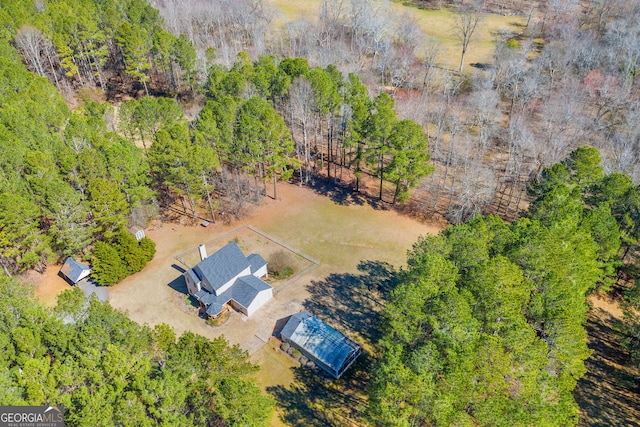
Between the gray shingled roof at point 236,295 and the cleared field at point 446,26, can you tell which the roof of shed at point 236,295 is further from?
the cleared field at point 446,26

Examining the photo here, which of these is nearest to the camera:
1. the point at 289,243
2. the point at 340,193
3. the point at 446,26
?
the point at 289,243

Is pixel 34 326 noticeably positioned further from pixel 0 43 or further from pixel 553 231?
pixel 0 43

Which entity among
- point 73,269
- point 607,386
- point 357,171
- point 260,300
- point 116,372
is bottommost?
point 607,386

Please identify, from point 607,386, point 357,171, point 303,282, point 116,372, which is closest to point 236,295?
point 303,282

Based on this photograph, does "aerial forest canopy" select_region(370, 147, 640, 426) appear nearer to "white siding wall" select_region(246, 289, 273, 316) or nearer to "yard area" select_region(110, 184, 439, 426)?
"yard area" select_region(110, 184, 439, 426)

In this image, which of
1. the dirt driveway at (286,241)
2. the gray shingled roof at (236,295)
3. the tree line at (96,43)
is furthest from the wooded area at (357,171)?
the gray shingled roof at (236,295)

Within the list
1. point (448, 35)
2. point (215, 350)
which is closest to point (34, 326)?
point (215, 350)

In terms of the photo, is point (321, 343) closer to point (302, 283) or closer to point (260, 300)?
point (260, 300)
